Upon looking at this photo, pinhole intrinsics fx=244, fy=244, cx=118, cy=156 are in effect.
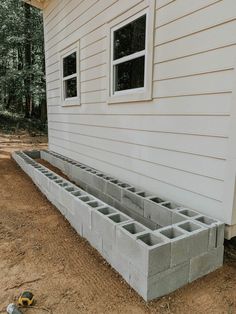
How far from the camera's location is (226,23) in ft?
6.84

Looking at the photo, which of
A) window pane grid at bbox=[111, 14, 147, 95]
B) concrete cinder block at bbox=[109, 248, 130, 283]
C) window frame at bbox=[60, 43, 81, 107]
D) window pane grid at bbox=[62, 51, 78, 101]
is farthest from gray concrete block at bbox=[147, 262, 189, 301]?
window pane grid at bbox=[62, 51, 78, 101]

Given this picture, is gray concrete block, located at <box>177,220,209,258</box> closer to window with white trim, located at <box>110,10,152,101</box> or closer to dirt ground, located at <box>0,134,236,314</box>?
dirt ground, located at <box>0,134,236,314</box>

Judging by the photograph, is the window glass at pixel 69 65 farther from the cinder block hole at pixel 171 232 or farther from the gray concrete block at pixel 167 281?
the gray concrete block at pixel 167 281

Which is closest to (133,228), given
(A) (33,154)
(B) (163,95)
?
(B) (163,95)

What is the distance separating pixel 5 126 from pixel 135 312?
43.0 feet

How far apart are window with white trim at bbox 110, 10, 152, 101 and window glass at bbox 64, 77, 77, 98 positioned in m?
1.77

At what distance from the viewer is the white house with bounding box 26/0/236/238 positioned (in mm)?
2195

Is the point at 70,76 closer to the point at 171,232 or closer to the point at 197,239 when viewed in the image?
the point at 171,232

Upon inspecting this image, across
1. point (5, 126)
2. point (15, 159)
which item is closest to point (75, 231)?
point (15, 159)

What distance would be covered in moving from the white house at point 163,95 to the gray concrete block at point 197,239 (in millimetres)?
322

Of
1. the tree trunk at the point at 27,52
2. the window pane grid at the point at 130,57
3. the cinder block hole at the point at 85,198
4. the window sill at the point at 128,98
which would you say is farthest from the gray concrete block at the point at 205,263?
the tree trunk at the point at 27,52

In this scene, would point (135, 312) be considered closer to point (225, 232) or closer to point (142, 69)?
point (225, 232)

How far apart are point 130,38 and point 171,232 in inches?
103

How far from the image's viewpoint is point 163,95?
9.21 ft
